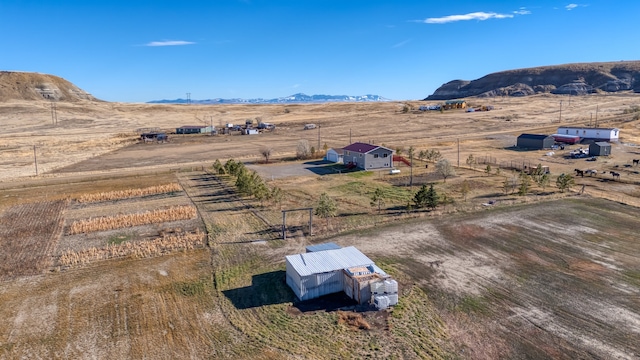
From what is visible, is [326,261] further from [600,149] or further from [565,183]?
[600,149]

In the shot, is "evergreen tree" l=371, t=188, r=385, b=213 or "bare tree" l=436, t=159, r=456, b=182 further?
"bare tree" l=436, t=159, r=456, b=182

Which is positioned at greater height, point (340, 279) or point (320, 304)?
point (340, 279)

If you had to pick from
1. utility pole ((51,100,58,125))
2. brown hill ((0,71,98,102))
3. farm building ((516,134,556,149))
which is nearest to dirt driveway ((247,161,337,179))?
farm building ((516,134,556,149))

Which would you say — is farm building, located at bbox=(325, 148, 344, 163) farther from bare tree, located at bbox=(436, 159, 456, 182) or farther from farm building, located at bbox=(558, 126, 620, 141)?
farm building, located at bbox=(558, 126, 620, 141)

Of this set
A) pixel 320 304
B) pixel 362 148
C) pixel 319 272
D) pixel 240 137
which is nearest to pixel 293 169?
pixel 362 148

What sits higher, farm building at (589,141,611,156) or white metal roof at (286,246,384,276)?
farm building at (589,141,611,156)

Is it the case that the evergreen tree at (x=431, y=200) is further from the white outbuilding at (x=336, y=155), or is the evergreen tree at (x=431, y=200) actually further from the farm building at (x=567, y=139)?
the farm building at (x=567, y=139)
